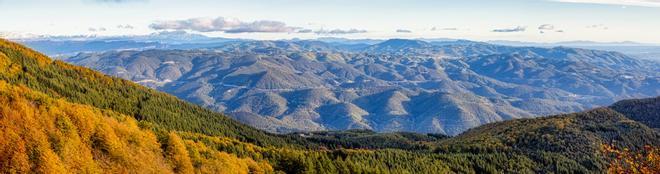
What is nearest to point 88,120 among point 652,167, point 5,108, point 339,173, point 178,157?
point 5,108

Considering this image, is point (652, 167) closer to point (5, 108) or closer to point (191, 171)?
point (191, 171)

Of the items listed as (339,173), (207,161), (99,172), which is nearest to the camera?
(99,172)

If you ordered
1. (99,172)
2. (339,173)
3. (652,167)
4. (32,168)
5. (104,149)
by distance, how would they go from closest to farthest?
(652,167) < (32,168) < (99,172) < (104,149) < (339,173)

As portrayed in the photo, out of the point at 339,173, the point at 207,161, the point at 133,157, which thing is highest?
the point at 133,157

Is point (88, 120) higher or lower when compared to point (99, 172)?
higher

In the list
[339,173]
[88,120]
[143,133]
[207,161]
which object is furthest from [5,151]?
[339,173]

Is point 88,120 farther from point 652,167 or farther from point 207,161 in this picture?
point 652,167

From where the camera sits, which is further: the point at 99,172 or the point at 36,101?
the point at 36,101
